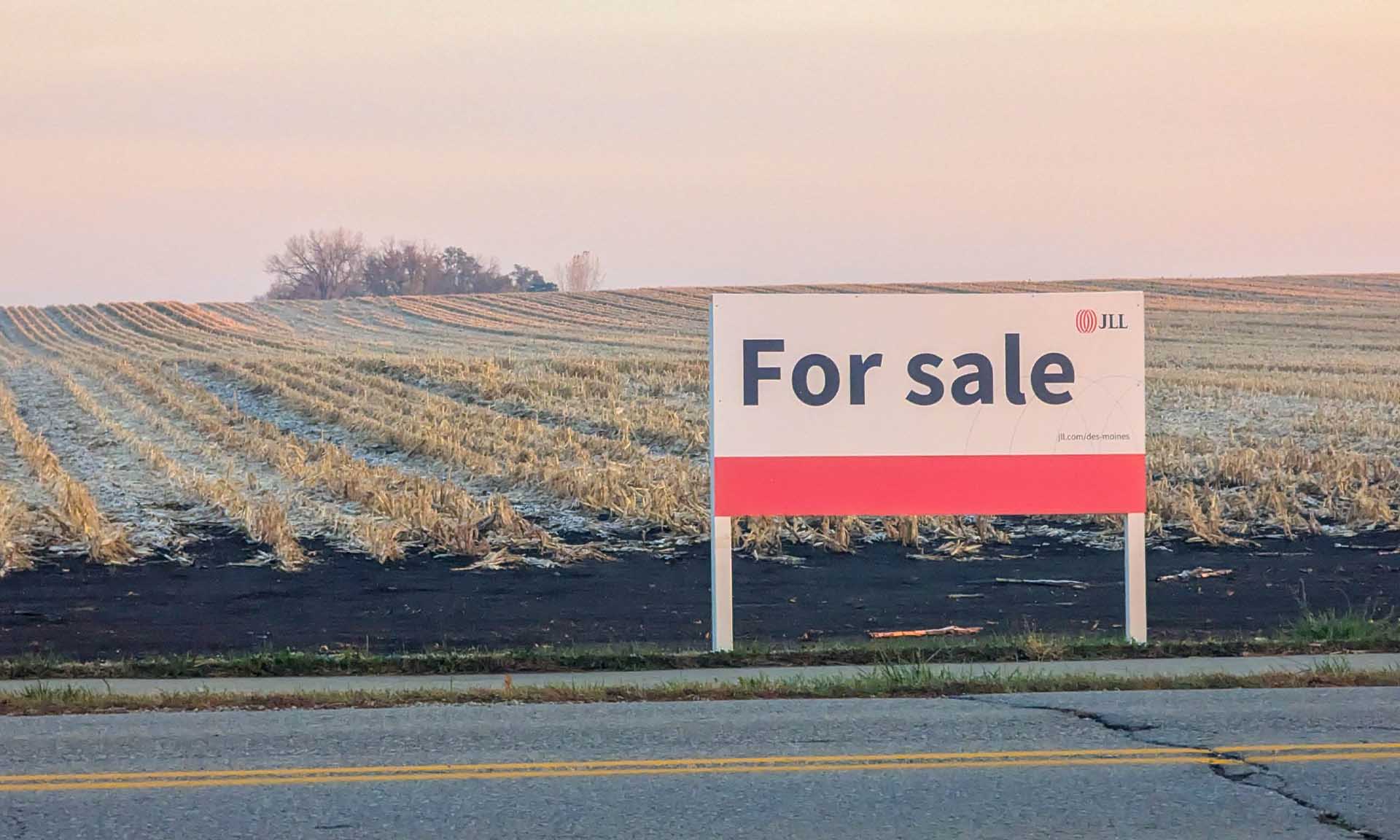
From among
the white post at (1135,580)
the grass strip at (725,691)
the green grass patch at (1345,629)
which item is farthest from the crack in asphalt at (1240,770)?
the green grass patch at (1345,629)

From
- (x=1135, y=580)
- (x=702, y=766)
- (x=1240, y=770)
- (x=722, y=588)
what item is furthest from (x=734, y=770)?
(x=1135, y=580)

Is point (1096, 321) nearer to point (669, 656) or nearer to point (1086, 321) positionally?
point (1086, 321)

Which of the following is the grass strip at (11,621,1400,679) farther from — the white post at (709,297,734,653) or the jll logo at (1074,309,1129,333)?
the jll logo at (1074,309,1129,333)

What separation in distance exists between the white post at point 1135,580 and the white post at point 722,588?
2.74m

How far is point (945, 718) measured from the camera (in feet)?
25.1

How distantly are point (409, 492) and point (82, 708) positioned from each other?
9.87 metres

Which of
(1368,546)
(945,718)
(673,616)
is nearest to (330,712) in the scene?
(945,718)

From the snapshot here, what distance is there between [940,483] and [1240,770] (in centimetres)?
457

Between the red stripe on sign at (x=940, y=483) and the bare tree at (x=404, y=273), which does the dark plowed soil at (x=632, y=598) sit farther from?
the bare tree at (x=404, y=273)

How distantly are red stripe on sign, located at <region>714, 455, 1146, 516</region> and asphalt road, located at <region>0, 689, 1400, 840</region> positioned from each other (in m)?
2.71

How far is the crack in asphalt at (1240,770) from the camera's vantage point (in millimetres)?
5610

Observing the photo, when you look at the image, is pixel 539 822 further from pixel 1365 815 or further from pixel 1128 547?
pixel 1128 547

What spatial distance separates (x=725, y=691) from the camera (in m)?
8.56

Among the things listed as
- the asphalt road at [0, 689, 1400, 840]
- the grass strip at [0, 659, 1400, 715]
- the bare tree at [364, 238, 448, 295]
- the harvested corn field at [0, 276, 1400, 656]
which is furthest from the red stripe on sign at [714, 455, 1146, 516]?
the bare tree at [364, 238, 448, 295]
